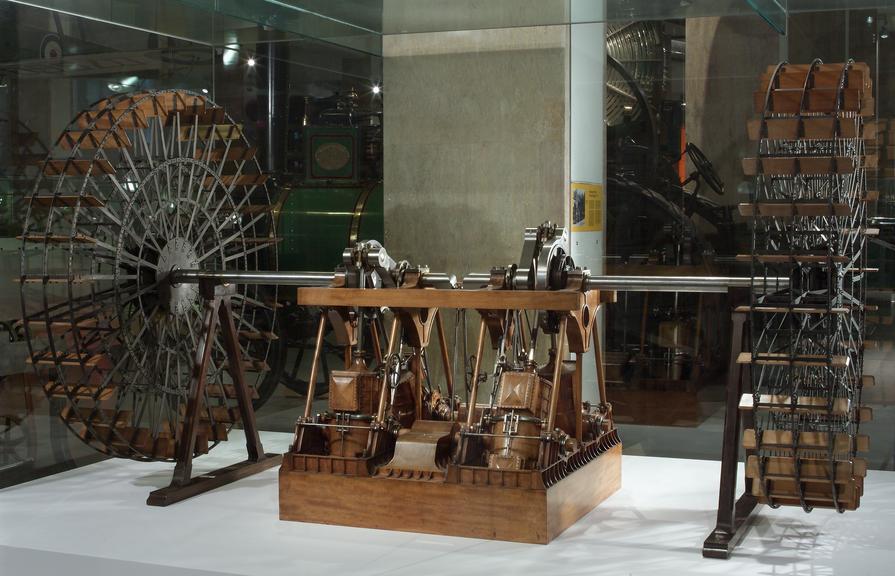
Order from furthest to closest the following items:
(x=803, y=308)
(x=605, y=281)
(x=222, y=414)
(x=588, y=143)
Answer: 1. (x=588, y=143)
2. (x=222, y=414)
3. (x=605, y=281)
4. (x=803, y=308)

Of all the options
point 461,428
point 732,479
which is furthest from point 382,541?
point 732,479

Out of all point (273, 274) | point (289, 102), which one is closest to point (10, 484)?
point (273, 274)

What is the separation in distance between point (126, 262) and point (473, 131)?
2.19 meters

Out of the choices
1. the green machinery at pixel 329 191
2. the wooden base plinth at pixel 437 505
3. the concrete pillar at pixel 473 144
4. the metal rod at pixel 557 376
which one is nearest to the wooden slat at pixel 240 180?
the green machinery at pixel 329 191

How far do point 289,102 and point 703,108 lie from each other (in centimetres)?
247

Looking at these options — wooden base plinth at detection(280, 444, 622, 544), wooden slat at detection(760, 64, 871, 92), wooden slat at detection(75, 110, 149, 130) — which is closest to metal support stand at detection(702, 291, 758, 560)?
wooden base plinth at detection(280, 444, 622, 544)

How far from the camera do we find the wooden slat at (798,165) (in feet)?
13.3

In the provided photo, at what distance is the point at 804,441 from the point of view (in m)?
4.16

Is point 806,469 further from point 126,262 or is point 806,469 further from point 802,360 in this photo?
point 126,262

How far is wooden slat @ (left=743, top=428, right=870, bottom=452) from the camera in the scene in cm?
414

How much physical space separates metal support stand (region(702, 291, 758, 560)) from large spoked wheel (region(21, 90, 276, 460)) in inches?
95.7

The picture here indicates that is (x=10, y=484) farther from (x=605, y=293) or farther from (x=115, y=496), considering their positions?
(x=605, y=293)

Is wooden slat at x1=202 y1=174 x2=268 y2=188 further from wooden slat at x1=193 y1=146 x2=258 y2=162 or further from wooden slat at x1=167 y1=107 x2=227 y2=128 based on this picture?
wooden slat at x1=167 y1=107 x2=227 y2=128

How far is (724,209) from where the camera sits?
5949mm
